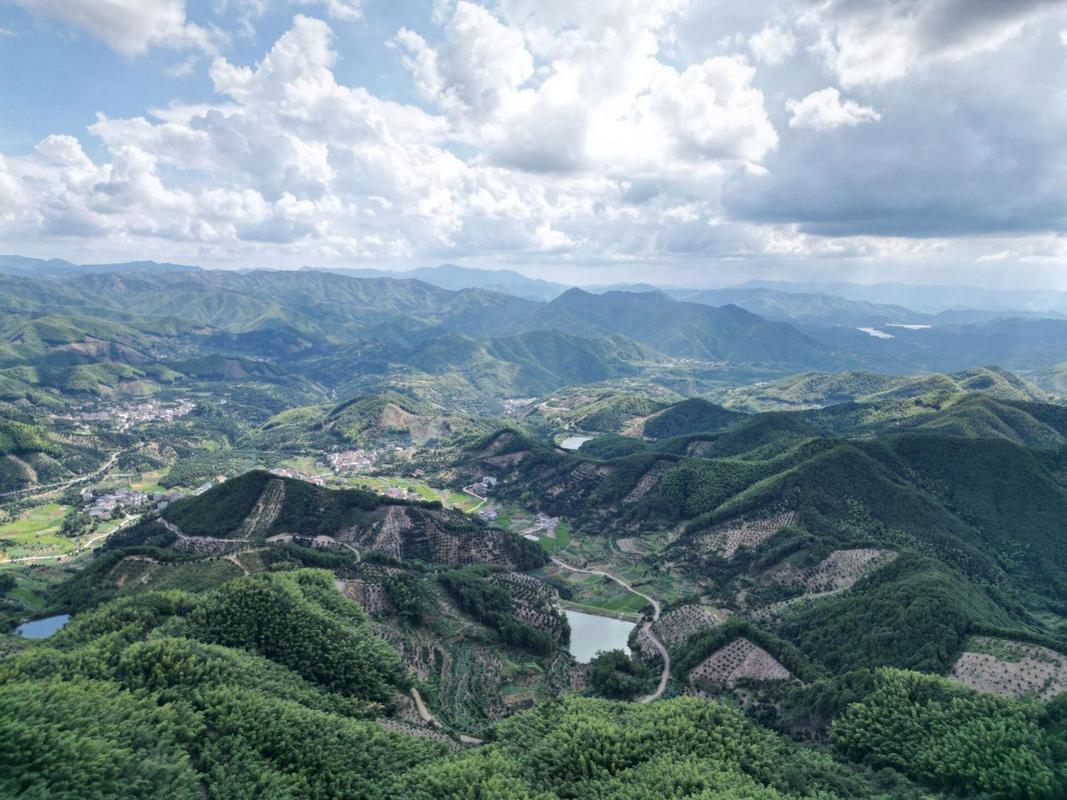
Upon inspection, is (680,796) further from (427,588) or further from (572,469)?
(572,469)

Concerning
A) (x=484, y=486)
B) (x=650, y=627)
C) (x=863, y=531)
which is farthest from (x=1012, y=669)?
(x=484, y=486)

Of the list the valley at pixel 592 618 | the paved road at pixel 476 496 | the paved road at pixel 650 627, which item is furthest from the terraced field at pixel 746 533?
the paved road at pixel 476 496

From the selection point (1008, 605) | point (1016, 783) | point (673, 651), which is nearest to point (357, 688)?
point (673, 651)

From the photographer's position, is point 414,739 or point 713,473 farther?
point 713,473

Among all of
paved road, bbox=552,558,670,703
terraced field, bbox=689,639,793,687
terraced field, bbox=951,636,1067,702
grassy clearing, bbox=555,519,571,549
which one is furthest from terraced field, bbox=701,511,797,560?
terraced field, bbox=951,636,1067,702

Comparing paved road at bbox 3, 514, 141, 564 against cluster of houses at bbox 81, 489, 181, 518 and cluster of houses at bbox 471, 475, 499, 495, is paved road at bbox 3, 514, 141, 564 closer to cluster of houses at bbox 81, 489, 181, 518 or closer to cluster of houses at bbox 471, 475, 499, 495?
cluster of houses at bbox 81, 489, 181, 518

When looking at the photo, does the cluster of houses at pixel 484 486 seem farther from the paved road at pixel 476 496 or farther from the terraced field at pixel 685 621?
the terraced field at pixel 685 621

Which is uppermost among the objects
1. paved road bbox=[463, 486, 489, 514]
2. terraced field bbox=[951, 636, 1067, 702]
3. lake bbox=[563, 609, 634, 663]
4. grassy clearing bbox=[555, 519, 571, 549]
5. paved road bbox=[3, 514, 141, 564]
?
terraced field bbox=[951, 636, 1067, 702]

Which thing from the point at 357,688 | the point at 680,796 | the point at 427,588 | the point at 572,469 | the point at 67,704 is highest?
the point at 67,704
